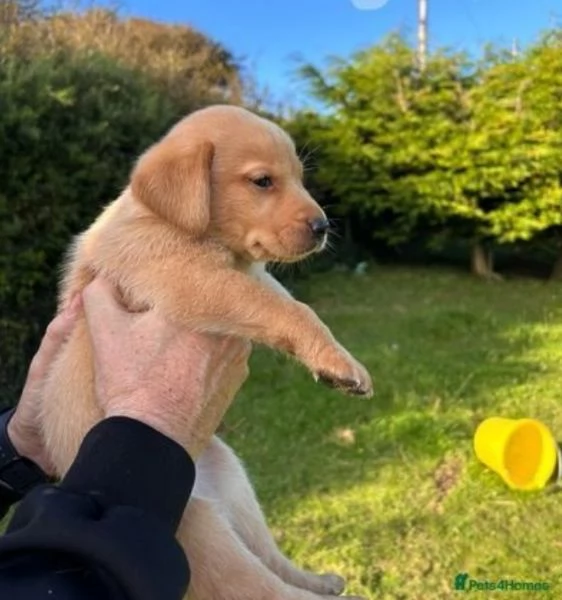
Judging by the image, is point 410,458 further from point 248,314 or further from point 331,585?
point 248,314

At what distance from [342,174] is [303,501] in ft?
25.2

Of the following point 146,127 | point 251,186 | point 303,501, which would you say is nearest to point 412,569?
point 303,501

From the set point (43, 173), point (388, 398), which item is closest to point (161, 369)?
point (388, 398)

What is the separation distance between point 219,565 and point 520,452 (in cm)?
288

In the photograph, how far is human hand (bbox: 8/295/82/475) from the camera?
6.24 feet

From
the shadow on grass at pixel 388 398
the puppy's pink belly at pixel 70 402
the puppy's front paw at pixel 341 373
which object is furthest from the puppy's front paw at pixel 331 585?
the shadow on grass at pixel 388 398

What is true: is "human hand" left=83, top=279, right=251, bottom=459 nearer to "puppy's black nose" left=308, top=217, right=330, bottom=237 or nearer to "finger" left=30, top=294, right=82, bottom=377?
"finger" left=30, top=294, right=82, bottom=377

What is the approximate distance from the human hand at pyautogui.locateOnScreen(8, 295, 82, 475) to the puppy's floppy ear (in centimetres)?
29

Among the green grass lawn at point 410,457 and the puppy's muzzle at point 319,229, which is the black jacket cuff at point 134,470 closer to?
the puppy's muzzle at point 319,229

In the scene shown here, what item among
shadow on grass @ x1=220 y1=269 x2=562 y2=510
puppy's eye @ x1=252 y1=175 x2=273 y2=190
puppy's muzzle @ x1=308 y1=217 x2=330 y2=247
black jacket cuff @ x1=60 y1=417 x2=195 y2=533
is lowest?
shadow on grass @ x1=220 y1=269 x2=562 y2=510

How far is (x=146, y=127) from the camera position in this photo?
23.0 ft

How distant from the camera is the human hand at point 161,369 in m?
1.52

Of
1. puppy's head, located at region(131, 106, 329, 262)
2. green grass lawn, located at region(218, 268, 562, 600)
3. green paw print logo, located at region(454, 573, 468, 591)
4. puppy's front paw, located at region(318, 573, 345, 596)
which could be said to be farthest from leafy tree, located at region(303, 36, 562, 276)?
puppy's front paw, located at region(318, 573, 345, 596)

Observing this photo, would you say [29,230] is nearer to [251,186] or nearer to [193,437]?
[251,186]
